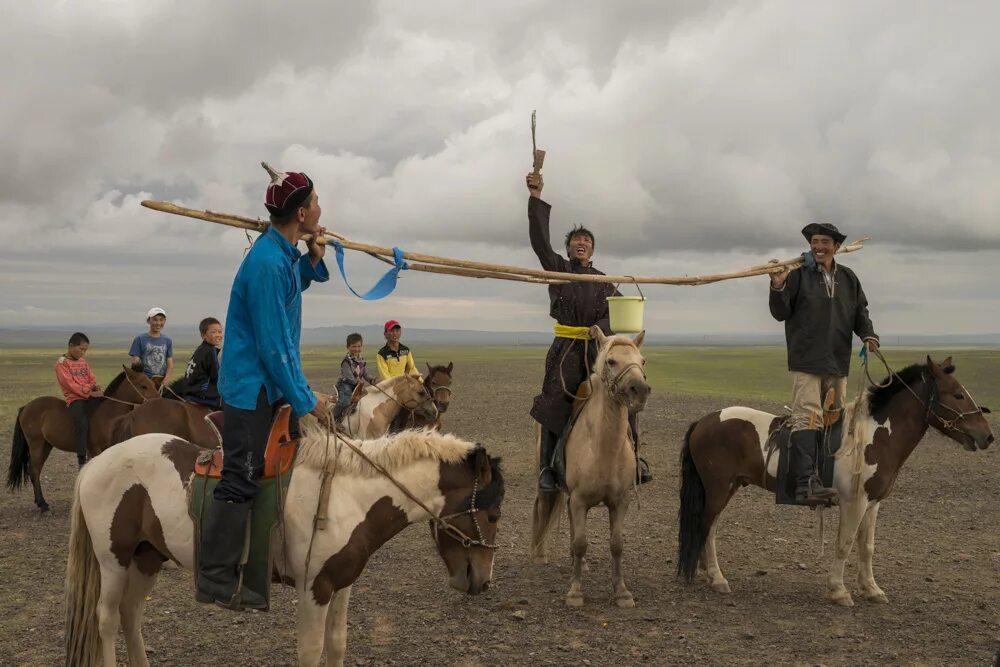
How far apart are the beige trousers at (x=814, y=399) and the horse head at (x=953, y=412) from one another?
30.5 inches

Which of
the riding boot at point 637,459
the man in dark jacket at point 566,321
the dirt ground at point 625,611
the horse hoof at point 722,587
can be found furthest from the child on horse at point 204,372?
the horse hoof at point 722,587

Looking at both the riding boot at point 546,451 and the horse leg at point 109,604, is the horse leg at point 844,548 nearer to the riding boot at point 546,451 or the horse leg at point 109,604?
the riding boot at point 546,451

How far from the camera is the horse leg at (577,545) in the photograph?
6742 mm

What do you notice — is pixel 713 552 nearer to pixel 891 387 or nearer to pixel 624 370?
pixel 891 387

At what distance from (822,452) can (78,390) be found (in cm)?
1030

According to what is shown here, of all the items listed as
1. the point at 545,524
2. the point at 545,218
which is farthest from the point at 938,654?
the point at 545,218

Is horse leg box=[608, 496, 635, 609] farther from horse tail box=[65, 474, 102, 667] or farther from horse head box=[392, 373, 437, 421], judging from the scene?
horse head box=[392, 373, 437, 421]

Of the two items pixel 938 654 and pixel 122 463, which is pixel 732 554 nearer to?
pixel 938 654

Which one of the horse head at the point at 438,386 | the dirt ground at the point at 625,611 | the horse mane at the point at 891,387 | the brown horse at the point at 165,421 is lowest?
the dirt ground at the point at 625,611

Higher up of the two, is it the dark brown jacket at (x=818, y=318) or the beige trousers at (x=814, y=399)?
the dark brown jacket at (x=818, y=318)

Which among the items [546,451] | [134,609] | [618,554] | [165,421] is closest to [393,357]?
[165,421]

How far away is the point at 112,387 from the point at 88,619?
760 centimetres

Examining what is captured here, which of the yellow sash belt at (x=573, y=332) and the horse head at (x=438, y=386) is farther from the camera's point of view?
the horse head at (x=438, y=386)

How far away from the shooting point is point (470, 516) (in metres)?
4.51
